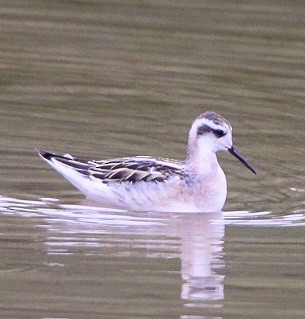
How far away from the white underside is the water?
16 cm

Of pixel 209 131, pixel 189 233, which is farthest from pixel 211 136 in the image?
pixel 189 233

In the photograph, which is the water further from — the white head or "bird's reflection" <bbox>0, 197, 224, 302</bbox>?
the white head

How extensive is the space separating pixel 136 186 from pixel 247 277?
9.20ft

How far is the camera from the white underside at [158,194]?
1377cm

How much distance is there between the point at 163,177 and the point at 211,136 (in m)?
0.61

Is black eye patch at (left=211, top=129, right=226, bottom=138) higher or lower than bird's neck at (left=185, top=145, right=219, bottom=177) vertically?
higher

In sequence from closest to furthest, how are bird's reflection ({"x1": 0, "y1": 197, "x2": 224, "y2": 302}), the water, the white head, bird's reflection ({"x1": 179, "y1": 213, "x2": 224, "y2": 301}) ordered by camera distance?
the water → bird's reflection ({"x1": 179, "y1": 213, "x2": 224, "y2": 301}) → bird's reflection ({"x1": 0, "y1": 197, "x2": 224, "y2": 302}) → the white head

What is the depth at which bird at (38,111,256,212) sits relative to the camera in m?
13.8

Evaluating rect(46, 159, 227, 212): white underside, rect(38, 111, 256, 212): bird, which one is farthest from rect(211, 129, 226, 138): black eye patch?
rect(46, 159, 227, 212): white underside

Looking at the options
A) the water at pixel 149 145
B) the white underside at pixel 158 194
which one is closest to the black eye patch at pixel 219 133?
the white underside at pixel 158 194

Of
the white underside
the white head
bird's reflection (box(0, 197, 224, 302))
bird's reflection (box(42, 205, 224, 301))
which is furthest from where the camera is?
the white head

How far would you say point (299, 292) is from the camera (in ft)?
35.9

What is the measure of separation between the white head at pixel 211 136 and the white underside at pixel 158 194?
9.4 inches

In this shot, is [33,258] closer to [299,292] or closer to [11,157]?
[299,292]
